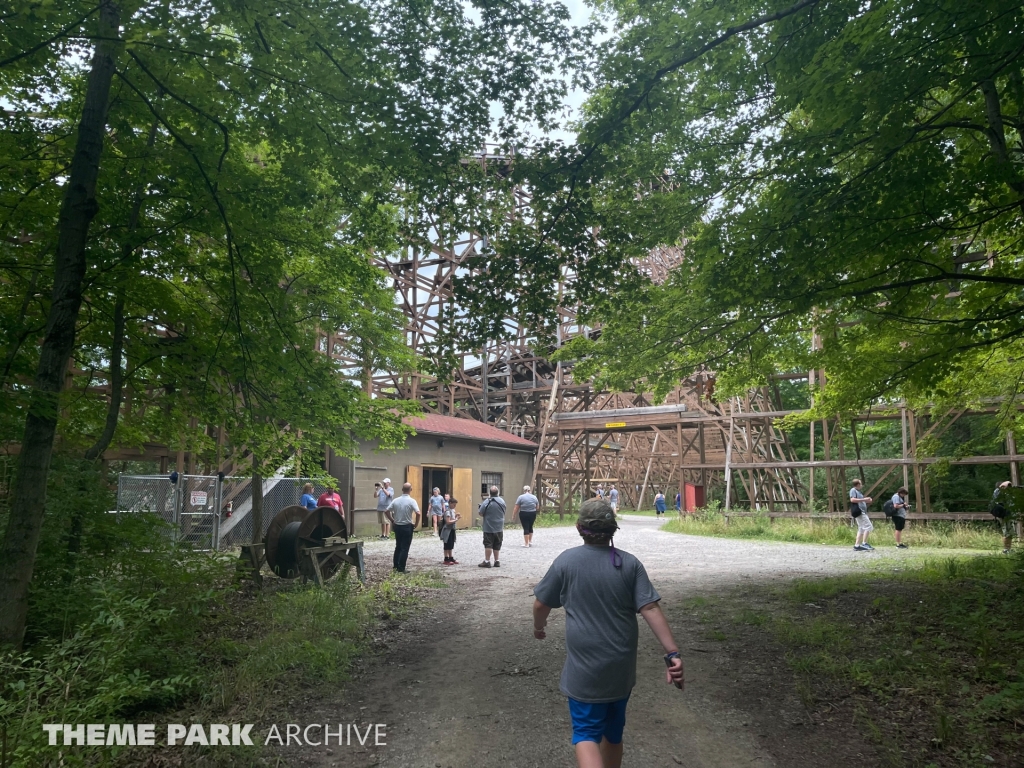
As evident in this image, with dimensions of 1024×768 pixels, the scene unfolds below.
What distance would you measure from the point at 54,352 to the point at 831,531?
1855cm

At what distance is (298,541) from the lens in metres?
10.0

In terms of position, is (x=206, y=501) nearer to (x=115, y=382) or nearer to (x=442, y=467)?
(x=115, y=382)

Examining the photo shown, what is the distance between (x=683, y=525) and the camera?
2172 centimetres

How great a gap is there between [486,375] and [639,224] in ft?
84.6

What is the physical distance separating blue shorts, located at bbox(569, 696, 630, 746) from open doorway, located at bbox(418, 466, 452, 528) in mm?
20174

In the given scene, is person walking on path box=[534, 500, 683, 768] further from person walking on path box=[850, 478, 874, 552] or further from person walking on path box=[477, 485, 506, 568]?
person walking on path box=[850, 478, 874, 552]

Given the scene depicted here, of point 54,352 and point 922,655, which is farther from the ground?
point 54,352

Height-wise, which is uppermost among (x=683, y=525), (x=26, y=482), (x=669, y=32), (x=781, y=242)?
(x=669, y=32)

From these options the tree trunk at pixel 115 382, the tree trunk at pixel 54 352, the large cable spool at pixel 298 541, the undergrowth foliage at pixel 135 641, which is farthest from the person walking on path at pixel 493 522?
the tree trunk at pixel 54 352

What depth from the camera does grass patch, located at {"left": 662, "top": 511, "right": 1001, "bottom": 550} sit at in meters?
15.4

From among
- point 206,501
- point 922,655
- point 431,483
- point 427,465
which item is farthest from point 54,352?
point 431,483

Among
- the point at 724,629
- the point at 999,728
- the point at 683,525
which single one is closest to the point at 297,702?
the point at 724,629

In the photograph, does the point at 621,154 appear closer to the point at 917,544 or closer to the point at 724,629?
the point at 724,629

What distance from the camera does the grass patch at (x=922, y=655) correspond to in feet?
14.2
